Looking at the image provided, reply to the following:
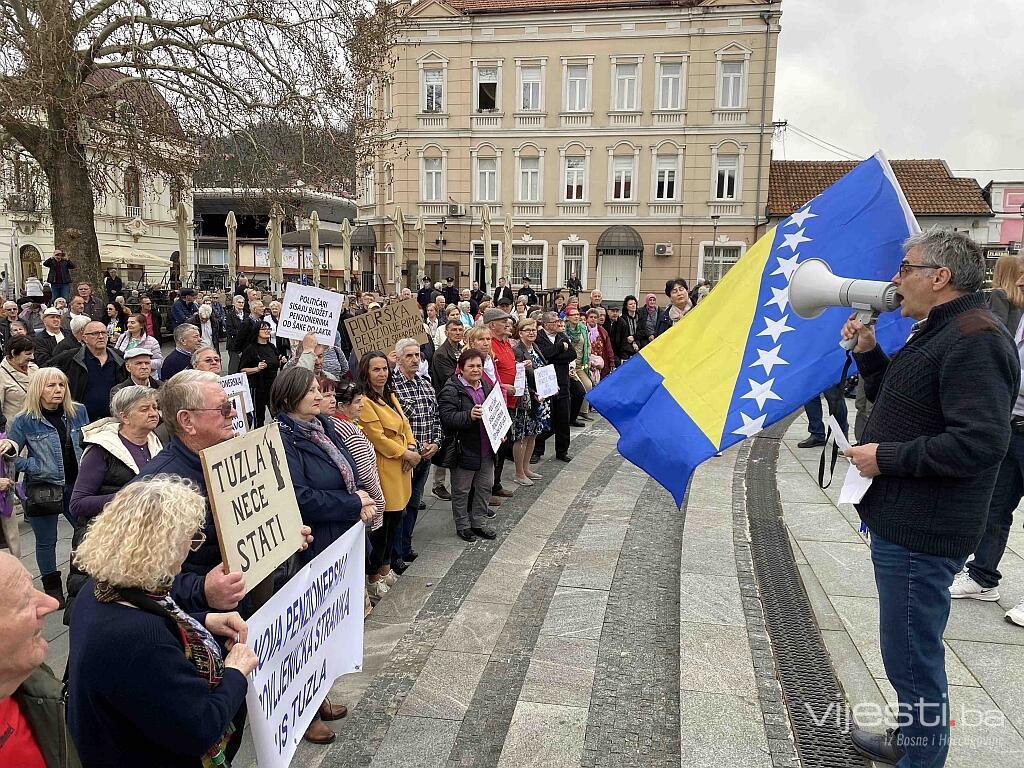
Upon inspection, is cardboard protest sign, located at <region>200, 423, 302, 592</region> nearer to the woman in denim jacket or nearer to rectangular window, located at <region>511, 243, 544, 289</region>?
the woman in denim jacket

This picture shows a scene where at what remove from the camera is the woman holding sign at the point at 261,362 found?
9.48 meters

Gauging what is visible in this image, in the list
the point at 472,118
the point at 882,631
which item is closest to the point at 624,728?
the point at 882,631

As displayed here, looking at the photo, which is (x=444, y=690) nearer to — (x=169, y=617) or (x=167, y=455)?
(x=167, y=455)

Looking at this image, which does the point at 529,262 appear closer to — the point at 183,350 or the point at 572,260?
the point at 572,260

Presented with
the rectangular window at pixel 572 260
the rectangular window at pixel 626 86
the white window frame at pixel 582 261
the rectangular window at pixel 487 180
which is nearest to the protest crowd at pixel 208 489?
the white window frame at pixel 582 261

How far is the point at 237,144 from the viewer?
47.7 feet

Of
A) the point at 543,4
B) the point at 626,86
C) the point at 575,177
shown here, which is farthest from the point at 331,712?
the point at 543,4

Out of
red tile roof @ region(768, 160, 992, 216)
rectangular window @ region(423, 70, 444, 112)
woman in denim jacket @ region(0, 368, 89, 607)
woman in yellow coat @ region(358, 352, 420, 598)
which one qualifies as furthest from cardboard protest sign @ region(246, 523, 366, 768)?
rectangular window @ region(423, 70, 444, 112)

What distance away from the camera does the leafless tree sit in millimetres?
13219

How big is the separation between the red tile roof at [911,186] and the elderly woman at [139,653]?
28.0 meters

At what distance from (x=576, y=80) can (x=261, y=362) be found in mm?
26979

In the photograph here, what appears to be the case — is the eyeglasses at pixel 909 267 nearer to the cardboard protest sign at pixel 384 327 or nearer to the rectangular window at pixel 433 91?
the cardboard protest sign at pixel 384 327

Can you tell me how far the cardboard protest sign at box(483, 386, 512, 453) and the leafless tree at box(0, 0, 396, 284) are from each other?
9.26 m

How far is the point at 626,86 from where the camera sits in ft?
104
